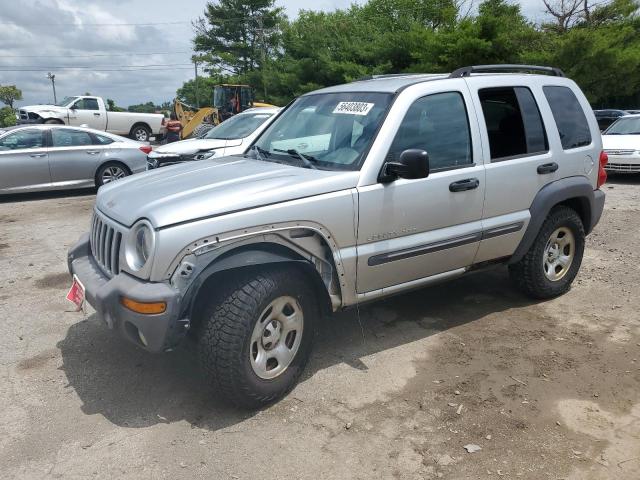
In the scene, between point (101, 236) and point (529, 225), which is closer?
point (101, 236)

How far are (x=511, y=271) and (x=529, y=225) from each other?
0.57 metres

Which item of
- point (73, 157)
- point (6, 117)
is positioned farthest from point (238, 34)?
point (73, 157)

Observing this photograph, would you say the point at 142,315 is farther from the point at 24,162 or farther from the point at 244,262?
the point at 24,162

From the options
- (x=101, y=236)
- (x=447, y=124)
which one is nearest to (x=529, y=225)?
(x=447, y=124)

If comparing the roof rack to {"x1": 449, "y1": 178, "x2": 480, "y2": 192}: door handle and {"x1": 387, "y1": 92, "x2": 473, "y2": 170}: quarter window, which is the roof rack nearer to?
{"x1": 387, "y1": 92, "x2": 473, "y2": 170}: quarter window

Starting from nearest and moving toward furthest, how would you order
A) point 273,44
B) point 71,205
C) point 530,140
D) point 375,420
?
point 375,420
point 530,140
point 71,205
point 273,44

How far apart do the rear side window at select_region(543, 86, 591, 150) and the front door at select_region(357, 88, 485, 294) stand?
3.43ft

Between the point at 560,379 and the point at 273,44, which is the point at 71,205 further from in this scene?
the point at 273,44

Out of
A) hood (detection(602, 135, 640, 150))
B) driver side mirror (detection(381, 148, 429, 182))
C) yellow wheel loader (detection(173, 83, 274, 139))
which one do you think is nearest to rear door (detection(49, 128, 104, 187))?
driver side mirror (detection(381, 148, 429, 182))

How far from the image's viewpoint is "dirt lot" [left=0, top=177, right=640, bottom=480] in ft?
9.73

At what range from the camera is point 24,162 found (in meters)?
10.6

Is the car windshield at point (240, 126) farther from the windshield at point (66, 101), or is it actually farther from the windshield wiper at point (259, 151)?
the windshield at point (66, 101)

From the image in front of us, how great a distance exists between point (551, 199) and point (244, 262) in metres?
2.73

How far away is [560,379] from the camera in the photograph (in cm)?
379
